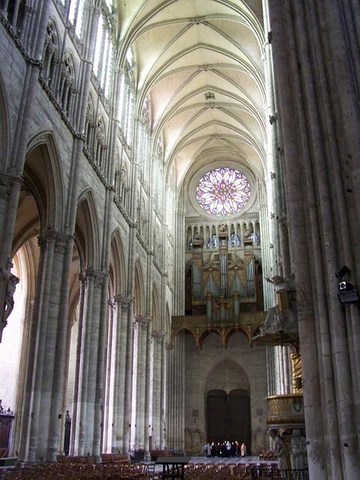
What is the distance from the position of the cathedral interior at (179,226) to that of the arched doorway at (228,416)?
14 centimetres

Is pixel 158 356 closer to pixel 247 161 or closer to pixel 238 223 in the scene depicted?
pixel 238 223

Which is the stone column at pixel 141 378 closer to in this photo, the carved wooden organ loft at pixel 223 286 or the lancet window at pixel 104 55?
the carved wooden organ loft at pixel 223 286

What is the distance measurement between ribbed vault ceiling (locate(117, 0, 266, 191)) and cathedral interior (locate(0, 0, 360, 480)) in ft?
0.39

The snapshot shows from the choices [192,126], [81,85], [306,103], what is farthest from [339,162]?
[192,126]

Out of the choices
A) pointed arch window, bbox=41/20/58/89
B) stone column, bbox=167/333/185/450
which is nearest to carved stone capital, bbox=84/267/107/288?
pointed arch window, bbox=41/20/58/89

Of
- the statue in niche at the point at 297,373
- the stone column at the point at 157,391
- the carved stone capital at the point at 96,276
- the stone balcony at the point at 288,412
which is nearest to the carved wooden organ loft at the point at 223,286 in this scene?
the stone column at the point at 157,391

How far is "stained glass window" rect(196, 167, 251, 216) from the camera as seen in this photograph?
138 feet

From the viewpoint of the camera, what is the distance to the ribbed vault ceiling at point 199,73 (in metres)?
26.8

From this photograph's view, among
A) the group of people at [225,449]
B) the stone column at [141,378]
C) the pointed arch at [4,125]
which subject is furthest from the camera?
the group of people at [225,449]

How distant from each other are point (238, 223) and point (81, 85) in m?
23.0

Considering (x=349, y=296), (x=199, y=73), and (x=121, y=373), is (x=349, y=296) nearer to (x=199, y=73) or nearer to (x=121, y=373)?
(x=121, y=373)

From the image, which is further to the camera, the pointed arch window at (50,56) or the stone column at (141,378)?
the stone column at (141,378)

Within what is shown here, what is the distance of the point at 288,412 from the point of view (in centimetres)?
1006

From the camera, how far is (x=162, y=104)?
3428cm
